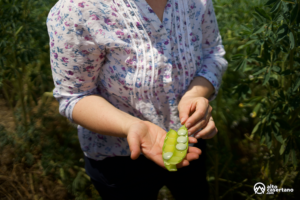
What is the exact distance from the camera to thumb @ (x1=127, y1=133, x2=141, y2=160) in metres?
0.78

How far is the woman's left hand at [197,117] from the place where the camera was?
0.95 m

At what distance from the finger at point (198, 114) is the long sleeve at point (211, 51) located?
240 millimetres

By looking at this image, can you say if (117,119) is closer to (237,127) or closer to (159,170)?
(159,170)

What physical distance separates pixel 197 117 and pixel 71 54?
0.50 m

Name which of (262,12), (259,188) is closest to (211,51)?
(262,12)

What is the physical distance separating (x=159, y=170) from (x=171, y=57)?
51 centimetres

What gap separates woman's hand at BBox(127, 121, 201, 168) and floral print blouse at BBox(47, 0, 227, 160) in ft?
0.61

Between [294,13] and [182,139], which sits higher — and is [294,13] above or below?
above

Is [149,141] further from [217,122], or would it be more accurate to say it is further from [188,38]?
[217,122]

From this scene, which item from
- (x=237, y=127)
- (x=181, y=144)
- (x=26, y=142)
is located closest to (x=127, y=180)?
(x=181, y=144)

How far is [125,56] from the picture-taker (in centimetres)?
98

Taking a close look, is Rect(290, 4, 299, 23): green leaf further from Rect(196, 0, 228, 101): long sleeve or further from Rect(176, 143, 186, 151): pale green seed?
Rect(176, 143, 186, 151): pale green seed

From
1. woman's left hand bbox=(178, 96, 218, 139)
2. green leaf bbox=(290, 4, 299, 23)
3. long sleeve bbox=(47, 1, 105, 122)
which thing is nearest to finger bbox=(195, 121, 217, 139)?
woman's left hand bbox=(178, 96, 218, 139)

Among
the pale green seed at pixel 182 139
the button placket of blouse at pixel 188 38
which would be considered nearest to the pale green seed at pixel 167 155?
the pale green seed at pixel 182 139
